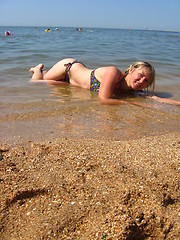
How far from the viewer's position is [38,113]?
3.03m

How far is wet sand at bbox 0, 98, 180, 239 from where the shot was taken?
1.31m

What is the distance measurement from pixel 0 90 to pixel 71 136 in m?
2.32

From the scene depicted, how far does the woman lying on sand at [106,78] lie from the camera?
3803 millimetres

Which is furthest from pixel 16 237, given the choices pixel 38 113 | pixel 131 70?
pixel 131 70

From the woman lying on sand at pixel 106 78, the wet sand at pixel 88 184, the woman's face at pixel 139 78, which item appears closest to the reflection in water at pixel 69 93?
the woman lying on sand at pixel 106 78

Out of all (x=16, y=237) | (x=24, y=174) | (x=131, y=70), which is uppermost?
(x=131, y=70)

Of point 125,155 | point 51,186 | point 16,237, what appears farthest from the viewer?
point 125,155

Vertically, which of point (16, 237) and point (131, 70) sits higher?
point (131, 70)

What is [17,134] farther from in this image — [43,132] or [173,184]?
[173,184]

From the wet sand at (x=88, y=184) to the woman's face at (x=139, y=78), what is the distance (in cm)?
148

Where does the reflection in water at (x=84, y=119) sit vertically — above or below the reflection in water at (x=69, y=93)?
below

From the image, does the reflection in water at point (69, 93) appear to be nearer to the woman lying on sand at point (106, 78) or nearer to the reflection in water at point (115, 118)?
the reflection in water at point (115, 118)

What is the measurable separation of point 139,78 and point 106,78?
50cm

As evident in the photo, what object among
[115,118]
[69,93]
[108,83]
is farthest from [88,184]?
[69,93]
